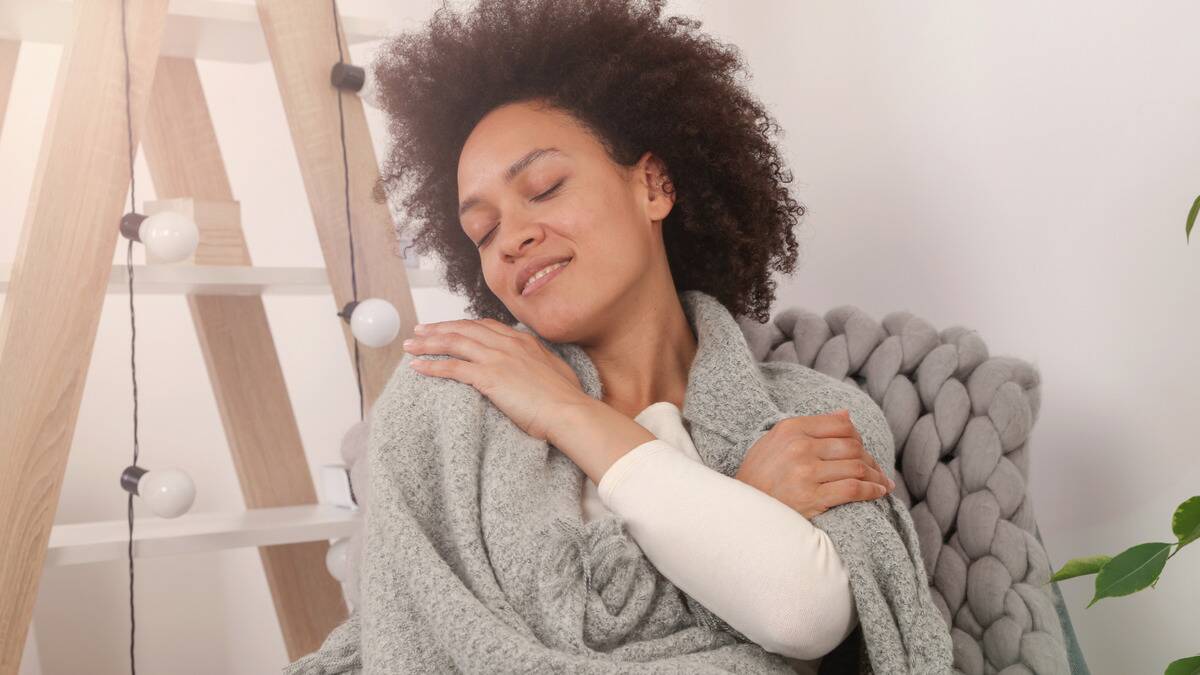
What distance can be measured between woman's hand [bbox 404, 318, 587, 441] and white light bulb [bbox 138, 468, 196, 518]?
22.3 inches

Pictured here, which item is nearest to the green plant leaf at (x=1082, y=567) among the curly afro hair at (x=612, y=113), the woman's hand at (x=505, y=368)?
the woman's hand at (x=505, y=368)

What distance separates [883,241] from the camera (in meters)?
1.82

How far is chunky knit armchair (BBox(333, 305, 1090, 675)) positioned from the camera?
4.11 ft

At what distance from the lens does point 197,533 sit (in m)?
1.63

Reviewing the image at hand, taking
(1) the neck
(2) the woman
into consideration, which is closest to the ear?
(2) the woman

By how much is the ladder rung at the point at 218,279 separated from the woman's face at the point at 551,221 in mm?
415

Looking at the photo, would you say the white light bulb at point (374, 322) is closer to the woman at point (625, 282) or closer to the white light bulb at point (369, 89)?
the woman at point (625, 282)

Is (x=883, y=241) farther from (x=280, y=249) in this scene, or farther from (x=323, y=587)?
(x=280, y=249)

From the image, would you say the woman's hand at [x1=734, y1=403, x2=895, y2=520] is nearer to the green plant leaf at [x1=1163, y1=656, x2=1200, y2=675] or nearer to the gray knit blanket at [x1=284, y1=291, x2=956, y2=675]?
the gray knit blanket at [x1=284, y1=291, x2=956, y2=675]

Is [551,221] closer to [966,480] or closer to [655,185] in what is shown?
[655,185]

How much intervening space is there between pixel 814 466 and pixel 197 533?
95cm

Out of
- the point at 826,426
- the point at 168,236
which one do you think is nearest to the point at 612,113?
the point at 826,426

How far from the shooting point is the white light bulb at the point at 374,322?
1.61 metres

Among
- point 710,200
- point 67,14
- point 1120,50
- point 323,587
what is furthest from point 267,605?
point 1120,50
